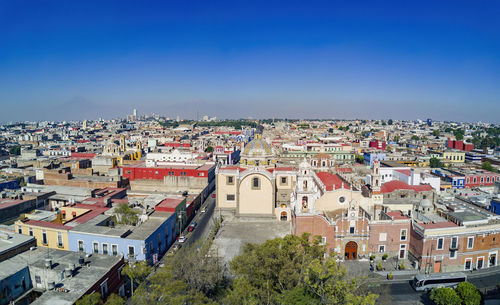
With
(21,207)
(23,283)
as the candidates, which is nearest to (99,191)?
(21,207)

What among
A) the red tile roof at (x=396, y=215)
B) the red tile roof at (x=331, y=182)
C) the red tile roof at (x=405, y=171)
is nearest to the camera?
the red tile roof at (x=396, y=215)

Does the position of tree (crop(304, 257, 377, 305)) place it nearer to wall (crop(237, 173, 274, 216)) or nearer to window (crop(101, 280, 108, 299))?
window (crop(101, 280, 108, 299))

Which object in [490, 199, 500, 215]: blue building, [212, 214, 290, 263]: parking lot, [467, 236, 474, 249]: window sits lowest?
[212, 214, 290, 263]: parking lot

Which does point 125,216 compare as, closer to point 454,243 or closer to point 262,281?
point 262,281

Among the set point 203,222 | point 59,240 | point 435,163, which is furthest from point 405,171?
point 59,240

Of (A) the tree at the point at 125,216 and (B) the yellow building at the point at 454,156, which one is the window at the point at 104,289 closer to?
(A) the tree at the point at 125,216

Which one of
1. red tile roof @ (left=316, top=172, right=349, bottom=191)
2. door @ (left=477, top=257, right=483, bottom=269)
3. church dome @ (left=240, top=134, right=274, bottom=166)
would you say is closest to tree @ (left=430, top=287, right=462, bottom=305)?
door @ (left=477, top=257, right=483, bottom=269)

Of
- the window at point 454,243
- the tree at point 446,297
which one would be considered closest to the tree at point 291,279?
the tree at point 446,297
